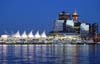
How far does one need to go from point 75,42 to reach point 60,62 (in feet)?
462

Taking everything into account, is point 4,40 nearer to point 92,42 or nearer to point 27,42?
point 27,42

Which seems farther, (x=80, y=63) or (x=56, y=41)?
(x=56, y=41)

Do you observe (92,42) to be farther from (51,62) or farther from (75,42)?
(51,62)

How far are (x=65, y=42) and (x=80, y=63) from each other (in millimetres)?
140432

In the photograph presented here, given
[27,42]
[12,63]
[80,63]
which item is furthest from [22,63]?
[27,42]

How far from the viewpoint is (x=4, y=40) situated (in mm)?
195250

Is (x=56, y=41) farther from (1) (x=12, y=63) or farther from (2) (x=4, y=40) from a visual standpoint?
(1) (x=12, y=63)

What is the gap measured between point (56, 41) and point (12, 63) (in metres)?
142

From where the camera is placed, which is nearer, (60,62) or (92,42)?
(60,62)

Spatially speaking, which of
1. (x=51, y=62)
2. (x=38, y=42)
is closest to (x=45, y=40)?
(x=38, y=42)

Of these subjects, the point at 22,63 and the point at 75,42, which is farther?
the point at 75,42

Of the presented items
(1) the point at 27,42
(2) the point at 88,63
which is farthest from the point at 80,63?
(1) the point at 27,42

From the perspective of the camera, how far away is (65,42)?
19362cm

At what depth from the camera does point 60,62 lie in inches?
2156
